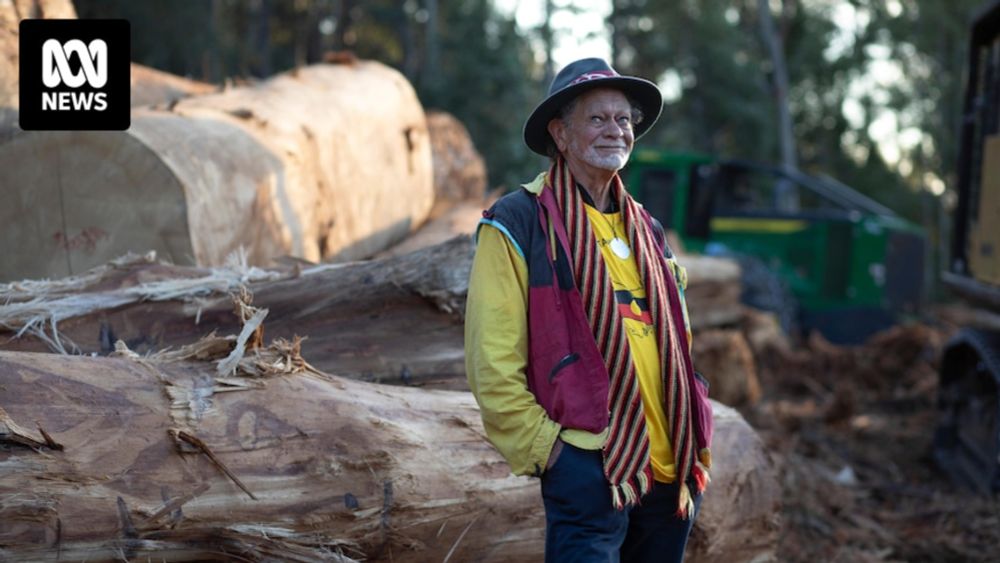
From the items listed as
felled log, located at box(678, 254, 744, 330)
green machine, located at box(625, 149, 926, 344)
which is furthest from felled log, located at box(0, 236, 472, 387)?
green machine, located at box(625, 149, 926, 344)

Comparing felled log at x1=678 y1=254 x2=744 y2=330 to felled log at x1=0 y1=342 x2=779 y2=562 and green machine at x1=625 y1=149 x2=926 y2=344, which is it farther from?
felled log at x1=0 y1=342 x2=779 y2=562

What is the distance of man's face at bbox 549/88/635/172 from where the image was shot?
→ 321 cm

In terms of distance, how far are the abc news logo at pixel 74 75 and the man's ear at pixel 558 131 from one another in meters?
2.46

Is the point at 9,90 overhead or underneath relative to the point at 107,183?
overhead

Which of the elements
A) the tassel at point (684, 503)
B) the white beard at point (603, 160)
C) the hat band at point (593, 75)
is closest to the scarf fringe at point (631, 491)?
the tassel at point (684, 503)

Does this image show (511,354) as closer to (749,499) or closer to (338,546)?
(338,546)

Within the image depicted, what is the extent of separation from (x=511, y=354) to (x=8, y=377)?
55.1 inches

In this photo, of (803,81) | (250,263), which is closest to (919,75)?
(803,81)

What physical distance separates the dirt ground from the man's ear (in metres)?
3.09

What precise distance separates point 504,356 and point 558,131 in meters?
0.71

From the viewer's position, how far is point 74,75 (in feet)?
18.5

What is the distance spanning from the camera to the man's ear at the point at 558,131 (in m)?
3.31

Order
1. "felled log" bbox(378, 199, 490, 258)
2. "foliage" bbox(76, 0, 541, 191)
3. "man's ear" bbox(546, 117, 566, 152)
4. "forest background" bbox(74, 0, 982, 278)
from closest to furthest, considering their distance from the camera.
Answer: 1. "man's ear" bbox(546, 117, 566, 152)
2. "felled log" bbox(378, 199, 490, 258)
3. "foliage" bbox(76, 0, 541, 191)
4. "forest background" bbox(74, 0, 982, 278)

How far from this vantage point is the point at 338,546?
3498mm
